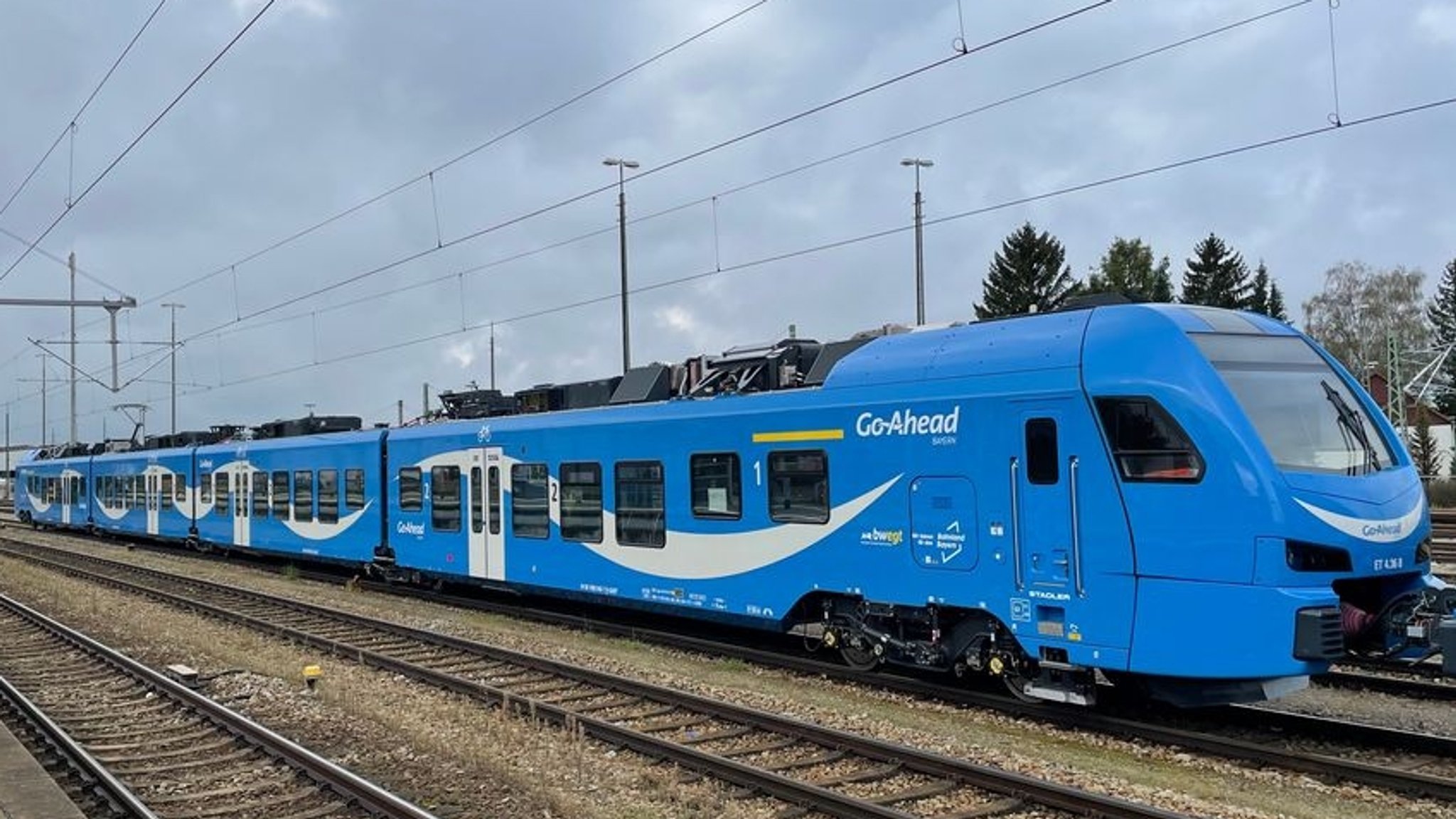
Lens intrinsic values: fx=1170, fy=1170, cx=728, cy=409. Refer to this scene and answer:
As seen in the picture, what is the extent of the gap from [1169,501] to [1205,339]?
4.34 ft

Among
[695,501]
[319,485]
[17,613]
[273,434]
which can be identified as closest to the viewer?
[695,501]

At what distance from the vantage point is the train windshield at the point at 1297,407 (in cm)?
827

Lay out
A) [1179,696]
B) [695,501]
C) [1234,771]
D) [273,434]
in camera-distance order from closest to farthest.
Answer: [1234,771] < [1179,696] < [695,501] < [273,434]

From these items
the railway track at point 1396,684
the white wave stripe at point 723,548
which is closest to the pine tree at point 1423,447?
the railway track at point 1396,684

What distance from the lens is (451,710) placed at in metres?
10.3

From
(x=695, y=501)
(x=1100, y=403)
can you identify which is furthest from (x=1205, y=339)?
(x=695, y=501)

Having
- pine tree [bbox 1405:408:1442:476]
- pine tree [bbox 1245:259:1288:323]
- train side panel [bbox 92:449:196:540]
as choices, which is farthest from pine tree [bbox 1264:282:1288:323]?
train side panel [bbox 92:449:196:540]

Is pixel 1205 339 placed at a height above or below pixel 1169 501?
above

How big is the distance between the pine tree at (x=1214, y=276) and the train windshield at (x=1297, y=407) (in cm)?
6038

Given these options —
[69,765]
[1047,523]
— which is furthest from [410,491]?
[1047,523]

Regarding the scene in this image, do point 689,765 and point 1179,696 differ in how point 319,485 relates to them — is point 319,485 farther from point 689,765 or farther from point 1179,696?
point 1179,696

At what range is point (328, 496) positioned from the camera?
22047 mm

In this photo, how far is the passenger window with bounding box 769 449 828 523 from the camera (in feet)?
36.5

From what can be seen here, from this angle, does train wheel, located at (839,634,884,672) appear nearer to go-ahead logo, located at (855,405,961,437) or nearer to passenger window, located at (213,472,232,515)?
go-ahead logo, located at (855,405,961,437)
